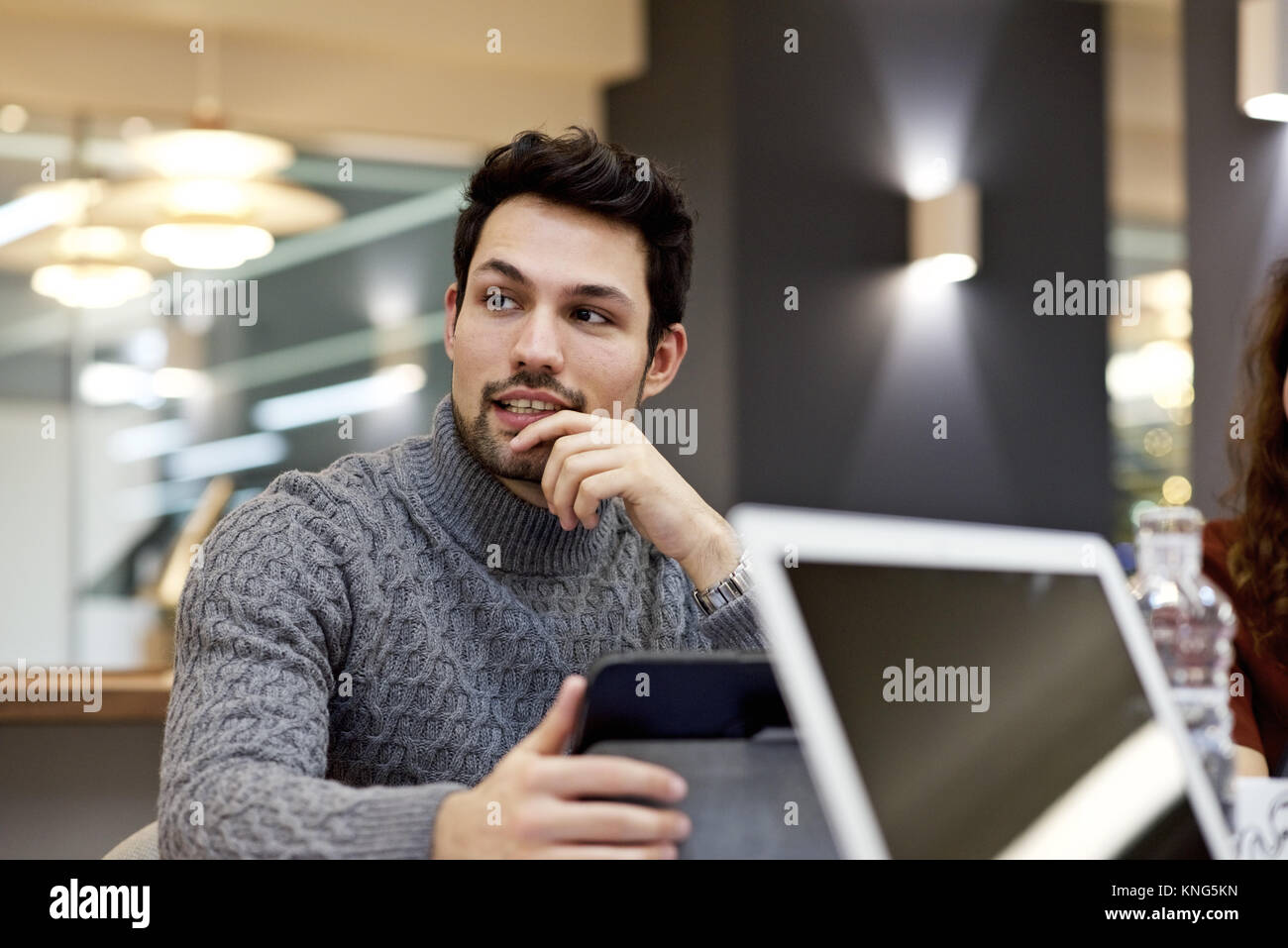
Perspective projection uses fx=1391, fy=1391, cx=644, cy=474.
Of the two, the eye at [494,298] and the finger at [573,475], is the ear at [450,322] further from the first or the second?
the finger at [573,475]

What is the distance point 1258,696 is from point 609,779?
3.53 ft

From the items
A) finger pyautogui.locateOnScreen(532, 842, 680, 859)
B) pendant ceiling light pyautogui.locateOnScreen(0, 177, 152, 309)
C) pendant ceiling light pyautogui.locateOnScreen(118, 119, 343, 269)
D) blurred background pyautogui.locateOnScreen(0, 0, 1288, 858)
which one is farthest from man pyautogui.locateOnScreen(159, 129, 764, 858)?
pendant ceiling light pyautogui.locateOnScreen(0, 177, 152, 309)

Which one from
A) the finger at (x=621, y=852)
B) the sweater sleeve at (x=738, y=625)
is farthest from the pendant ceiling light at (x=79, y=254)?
the finger at (x=621, y=852)

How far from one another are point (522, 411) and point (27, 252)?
10.7 ft

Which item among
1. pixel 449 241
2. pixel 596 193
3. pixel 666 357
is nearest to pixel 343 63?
pixel 449 241

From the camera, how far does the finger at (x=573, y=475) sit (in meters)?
1.13

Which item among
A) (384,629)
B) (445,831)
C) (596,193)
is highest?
(596,193)

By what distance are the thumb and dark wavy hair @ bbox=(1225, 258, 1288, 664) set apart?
1.08m

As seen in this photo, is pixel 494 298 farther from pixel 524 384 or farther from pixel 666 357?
pixel 666 357

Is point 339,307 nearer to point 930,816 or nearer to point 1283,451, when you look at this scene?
point 1283,451

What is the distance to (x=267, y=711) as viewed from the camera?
917 mm

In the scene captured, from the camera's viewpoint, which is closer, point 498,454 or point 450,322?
point 498,454

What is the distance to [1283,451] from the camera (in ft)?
5.56

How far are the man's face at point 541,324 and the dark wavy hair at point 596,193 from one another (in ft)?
0.05
